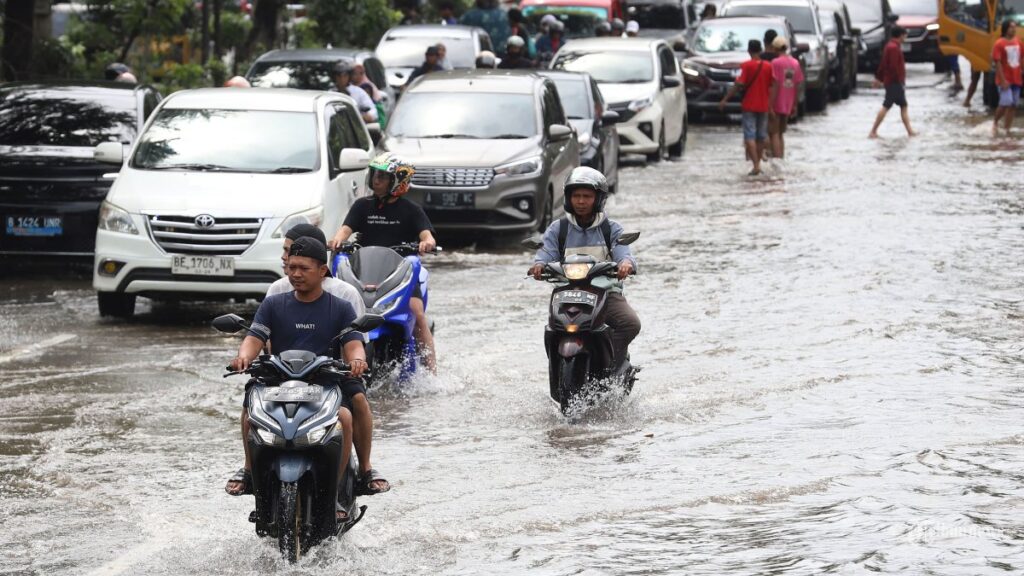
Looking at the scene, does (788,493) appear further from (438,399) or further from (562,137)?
(562,137)

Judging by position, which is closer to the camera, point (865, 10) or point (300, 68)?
point (300, 68)

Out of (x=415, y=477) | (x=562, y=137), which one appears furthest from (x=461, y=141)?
(x=415, y=477)

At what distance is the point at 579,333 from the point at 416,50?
756 inches

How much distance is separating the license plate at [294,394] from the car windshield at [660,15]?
1257 inches

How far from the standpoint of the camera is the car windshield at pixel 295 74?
2245cm

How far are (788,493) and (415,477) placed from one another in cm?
186

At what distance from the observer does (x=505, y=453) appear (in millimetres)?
9906

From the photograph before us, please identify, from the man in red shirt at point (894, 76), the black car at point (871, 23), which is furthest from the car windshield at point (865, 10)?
the man in red shirt at point (894, 76)

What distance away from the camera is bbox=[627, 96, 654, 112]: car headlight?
85.0 ft

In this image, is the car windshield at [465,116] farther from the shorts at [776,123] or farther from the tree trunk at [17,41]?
the shorts at [776,123]

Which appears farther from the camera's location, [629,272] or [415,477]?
[629,272]

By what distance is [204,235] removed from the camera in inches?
536

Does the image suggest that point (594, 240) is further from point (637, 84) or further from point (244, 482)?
point (637, 84)

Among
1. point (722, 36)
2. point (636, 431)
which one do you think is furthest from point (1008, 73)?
point (636, 431)
